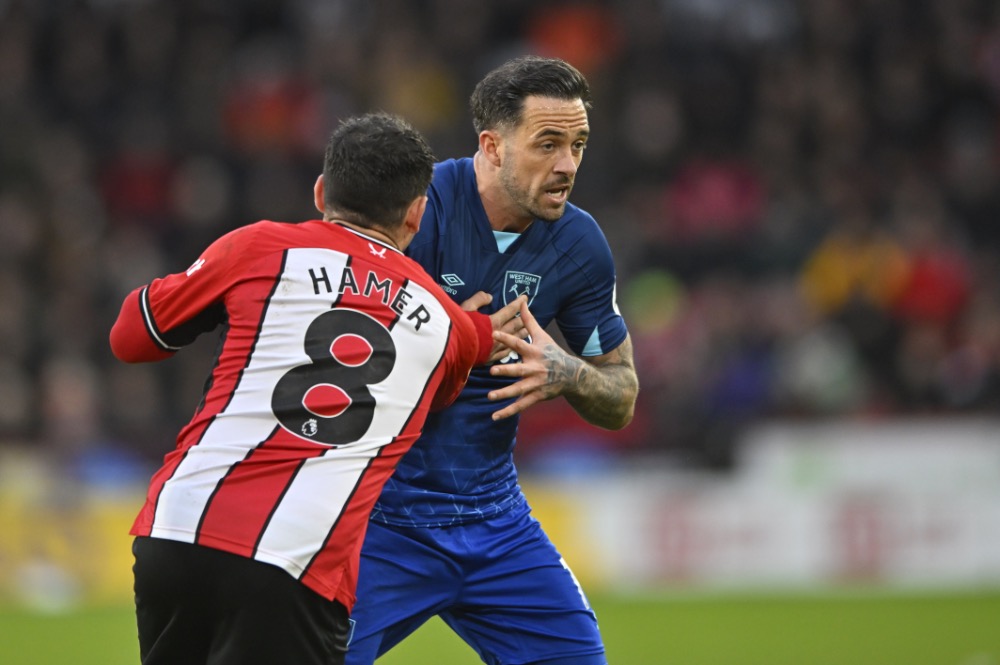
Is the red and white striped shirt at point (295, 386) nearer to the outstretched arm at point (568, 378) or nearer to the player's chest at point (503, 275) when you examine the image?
the outstretched arm at point (568, 378)

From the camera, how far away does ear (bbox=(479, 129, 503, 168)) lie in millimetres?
5016

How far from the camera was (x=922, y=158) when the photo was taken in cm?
1555

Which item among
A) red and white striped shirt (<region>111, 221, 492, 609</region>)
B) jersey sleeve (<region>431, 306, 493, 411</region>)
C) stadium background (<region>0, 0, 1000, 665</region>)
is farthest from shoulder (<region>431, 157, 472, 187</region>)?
stadium background (<region>0, 0, 1000, 665</region>)

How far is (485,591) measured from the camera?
5.02 metres

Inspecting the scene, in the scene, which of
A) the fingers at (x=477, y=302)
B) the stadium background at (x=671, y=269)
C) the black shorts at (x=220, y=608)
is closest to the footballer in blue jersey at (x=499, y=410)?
the fingers at (x=477, y=302)

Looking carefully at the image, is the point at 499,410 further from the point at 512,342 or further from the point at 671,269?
the point at 671,269

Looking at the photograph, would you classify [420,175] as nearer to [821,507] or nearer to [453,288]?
[453,288]

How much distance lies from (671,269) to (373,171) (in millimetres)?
10609

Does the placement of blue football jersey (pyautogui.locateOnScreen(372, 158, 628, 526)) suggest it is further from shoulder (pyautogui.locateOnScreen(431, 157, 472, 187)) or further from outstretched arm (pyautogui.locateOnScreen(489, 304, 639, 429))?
outstretched arm (pyautogui.locateOnScreen(489, 304, 639, 429))

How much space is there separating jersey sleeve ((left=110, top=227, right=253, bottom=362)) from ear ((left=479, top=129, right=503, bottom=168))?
4.24 feet

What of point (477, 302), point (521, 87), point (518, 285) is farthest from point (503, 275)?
point (521, 87)

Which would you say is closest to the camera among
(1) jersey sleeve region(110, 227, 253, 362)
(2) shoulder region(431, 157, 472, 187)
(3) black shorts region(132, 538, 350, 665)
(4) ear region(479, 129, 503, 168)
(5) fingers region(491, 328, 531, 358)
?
(3) black shorts region(132, 538, 350, 665)

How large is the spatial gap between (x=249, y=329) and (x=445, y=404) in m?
0.70

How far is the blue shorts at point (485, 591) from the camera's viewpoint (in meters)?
4.88
